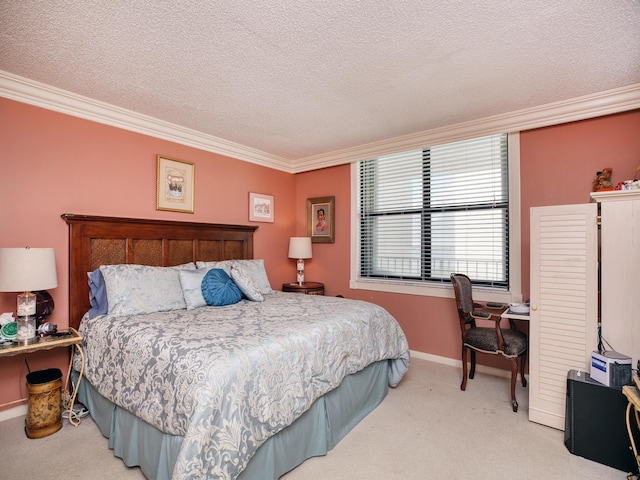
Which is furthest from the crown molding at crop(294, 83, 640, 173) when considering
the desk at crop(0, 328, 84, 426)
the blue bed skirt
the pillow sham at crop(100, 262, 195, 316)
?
the desk at crop(0, 328, 84, 426)

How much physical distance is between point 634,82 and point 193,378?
3744mm

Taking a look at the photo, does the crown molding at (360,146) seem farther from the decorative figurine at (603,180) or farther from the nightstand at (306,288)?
the nightstand at (306,288)

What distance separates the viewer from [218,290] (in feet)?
9.75

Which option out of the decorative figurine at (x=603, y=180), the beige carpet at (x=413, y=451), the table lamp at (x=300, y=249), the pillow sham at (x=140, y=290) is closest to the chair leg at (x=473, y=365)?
the beige carpet at (x=413, y=451)

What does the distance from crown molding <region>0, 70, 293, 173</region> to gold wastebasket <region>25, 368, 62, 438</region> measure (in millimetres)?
2121

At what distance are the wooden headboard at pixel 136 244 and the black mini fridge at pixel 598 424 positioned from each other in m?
3.42

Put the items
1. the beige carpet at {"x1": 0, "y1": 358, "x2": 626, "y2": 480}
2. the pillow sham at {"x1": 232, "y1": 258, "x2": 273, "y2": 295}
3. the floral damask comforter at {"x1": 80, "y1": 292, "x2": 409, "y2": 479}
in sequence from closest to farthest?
the floral damask comforter at {"x1": 80, "y1": 292, "x2": 409, "y2": 479} → the beige carpet at {"x1": 0, "y1": 358, "x2": 626, "y2": 480} → the pillow sham at {"x1": 232, "y1": 258, "x2": 273, "y2": 295}

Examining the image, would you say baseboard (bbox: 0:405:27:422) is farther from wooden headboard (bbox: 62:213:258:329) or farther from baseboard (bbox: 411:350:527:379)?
baseboard (bbox: 411:350:527:379)

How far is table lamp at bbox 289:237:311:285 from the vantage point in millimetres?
4516

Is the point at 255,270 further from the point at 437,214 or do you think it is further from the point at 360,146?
the point at 437,214

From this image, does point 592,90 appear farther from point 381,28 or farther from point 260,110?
point 260,110

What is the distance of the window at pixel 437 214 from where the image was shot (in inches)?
137

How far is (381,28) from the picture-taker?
1928mm

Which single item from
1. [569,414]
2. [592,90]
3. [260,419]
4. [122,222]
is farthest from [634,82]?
[122,222]
